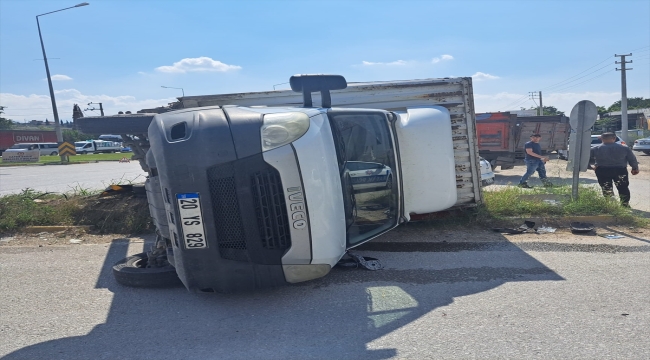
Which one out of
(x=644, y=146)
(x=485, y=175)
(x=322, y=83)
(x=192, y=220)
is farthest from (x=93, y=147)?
(x=192, y=220)

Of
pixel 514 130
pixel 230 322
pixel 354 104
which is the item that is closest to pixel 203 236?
pixel 230 322

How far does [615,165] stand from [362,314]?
23.0 feet

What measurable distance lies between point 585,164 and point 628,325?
508 cm

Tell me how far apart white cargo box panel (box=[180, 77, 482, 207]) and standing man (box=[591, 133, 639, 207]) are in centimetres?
331

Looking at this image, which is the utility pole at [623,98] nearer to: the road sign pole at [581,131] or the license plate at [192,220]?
the road sign pole at [581,131]

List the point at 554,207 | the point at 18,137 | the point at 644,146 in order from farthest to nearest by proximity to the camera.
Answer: the point at 18,137 → the point at 644,146 → the point at 554,207

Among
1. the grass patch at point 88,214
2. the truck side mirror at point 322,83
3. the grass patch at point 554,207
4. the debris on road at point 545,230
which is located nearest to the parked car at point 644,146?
the grass patch at point 554,207

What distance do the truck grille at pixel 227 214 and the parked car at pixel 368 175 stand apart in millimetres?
1232

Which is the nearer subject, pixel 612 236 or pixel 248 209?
pixel 248 209

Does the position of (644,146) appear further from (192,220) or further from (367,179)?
(192,220)

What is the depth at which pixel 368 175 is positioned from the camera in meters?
5.05

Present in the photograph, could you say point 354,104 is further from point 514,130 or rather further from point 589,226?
point 514,130

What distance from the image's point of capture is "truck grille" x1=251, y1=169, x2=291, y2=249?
13.2ft

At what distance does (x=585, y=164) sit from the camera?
8336 millimetres
